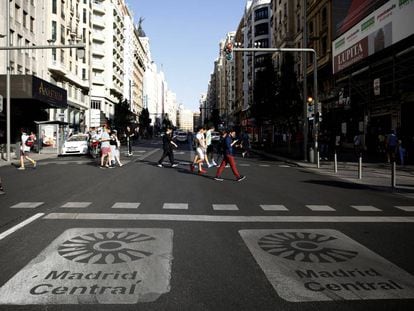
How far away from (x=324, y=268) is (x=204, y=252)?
1.39 metres

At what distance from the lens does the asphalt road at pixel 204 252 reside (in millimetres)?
3740

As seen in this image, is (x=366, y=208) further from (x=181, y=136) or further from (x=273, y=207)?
(x=181, y=136)

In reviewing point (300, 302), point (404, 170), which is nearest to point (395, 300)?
point (300, 302)

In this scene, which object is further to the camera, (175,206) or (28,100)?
(28,100)

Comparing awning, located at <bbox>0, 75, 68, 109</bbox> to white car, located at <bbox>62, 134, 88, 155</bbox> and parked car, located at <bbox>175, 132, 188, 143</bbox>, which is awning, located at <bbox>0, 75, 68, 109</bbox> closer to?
white car, located at <bbox>62, 134, 88, 155</bbox>

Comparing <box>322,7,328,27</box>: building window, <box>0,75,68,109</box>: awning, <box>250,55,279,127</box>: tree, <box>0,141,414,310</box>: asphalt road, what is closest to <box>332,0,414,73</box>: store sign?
<box>250,55,279,127</box>: tree

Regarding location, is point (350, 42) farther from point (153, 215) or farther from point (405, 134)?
point (153, 215)

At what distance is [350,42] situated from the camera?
2609cm

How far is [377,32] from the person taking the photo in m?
22.2

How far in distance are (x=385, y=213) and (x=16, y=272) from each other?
6452 mm

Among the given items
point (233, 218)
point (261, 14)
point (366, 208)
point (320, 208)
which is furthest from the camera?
point (261, 14)

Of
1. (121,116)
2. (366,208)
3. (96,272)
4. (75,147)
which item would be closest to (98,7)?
(121,116)

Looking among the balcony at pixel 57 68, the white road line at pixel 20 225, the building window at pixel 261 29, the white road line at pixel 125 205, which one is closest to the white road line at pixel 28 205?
the white road line at pixel 20 225

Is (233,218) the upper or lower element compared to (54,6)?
lower
